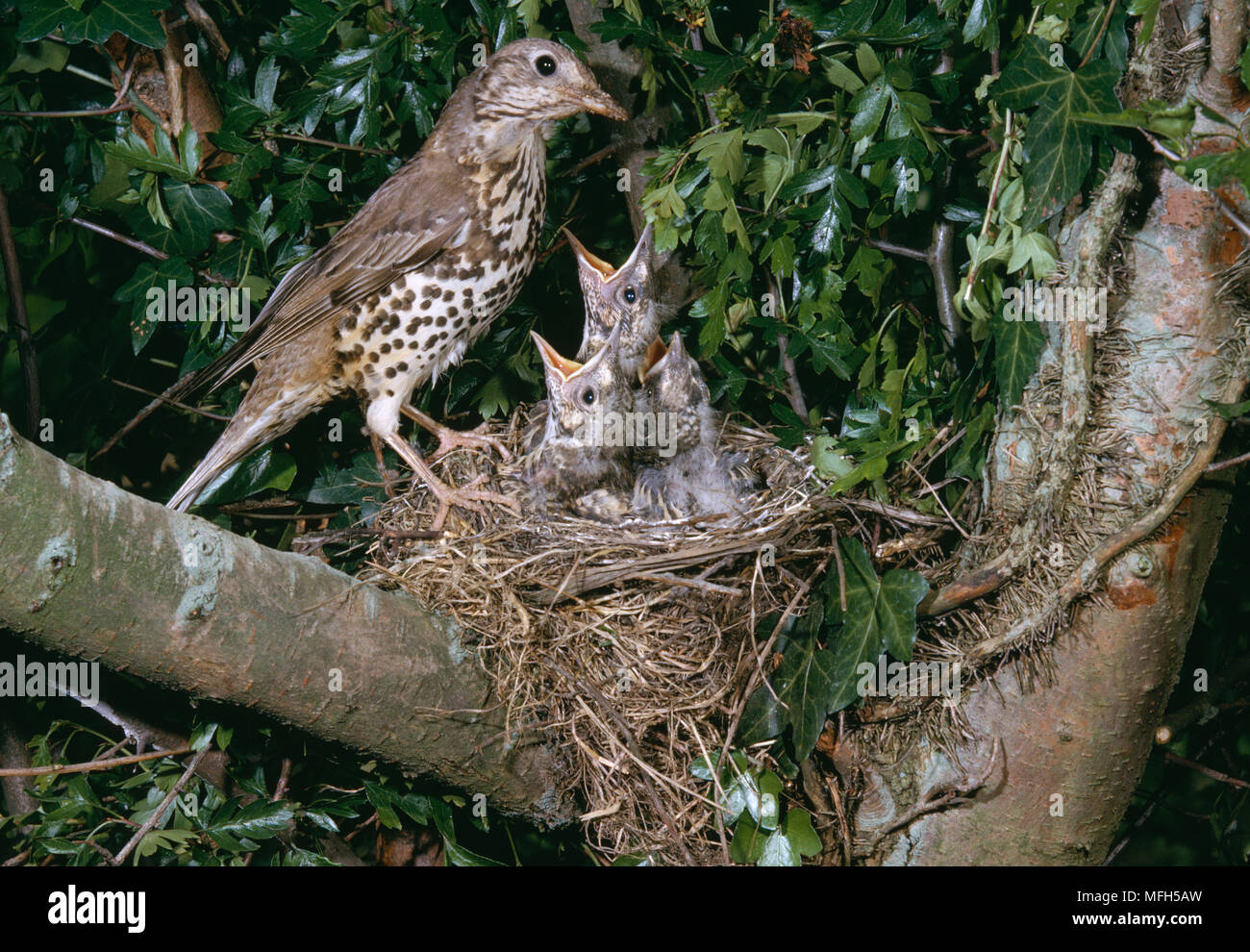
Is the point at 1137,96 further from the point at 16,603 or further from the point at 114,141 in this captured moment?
the point at 114,141

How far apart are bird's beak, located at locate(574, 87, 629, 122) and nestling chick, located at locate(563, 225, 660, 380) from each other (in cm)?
52

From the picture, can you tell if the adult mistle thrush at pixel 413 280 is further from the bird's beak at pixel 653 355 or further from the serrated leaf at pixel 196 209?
the bird's beak at pixel 653 355

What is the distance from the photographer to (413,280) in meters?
3.31

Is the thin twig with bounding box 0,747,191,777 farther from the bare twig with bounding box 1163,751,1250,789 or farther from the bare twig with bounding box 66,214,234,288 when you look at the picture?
the bare twig with bounding box 1163,751,1250,789

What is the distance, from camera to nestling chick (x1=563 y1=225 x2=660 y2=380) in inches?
139

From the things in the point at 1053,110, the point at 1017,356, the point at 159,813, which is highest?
the point at 1053,110

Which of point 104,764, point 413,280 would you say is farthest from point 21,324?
point 104,764

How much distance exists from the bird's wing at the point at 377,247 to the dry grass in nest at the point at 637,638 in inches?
34.8

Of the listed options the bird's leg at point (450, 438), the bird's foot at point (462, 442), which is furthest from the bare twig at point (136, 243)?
the bird's foot at point (462, 442)

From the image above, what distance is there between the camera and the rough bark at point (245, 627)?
1896 mm

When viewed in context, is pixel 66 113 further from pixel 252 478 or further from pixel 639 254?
pixel 639 254

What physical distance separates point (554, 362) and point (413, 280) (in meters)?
0.53

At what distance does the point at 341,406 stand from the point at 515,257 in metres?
0.89

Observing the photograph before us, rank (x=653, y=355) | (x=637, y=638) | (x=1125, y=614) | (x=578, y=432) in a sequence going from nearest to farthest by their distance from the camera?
(x=1125, y=614) → (x=637, y=638) → (x=578, y=432) → (x=653, y=355)
